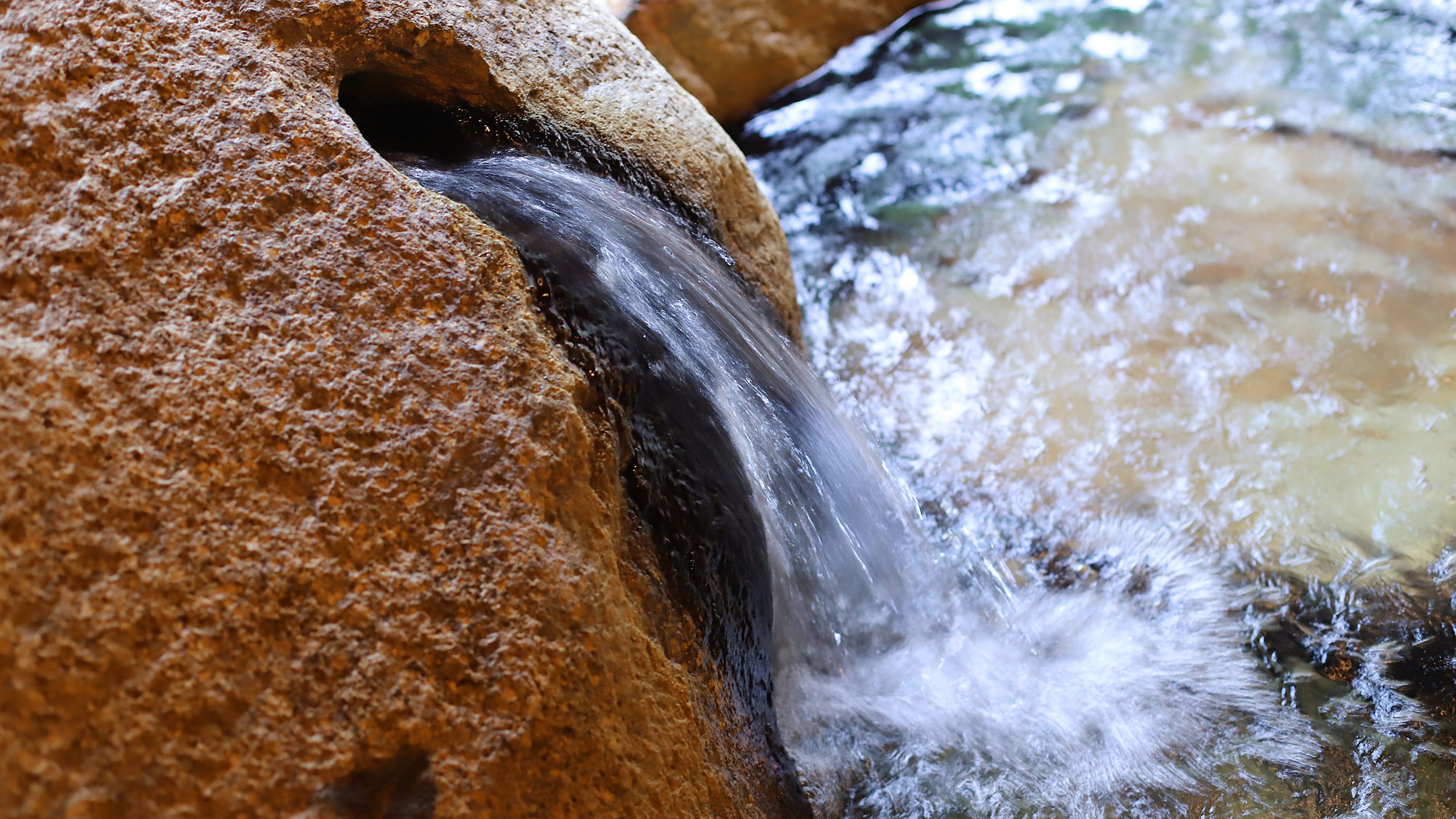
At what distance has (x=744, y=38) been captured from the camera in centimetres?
411

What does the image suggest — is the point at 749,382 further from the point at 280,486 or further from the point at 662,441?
the point at 280,486

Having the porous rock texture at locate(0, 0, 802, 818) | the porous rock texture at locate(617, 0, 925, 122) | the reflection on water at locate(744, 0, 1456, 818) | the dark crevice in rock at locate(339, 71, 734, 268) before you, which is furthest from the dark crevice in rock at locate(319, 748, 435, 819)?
the porous rock texture at locate(617, 0, 925, 122)

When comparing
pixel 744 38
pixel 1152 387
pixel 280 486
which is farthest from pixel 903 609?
pixel 744 38

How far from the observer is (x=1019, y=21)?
15.1 ft

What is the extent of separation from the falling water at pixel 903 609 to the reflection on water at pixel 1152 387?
0.01 m

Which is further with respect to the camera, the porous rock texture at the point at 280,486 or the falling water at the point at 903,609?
the falling water at the point at 903,609

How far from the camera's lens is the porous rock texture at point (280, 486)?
3.93 feet

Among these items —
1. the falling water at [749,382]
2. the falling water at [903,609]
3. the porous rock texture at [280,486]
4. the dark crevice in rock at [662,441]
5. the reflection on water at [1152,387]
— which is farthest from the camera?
the reflection on water at [1152,387]

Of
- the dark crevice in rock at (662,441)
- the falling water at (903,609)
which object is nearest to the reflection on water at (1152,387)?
the falling water at (903,609)

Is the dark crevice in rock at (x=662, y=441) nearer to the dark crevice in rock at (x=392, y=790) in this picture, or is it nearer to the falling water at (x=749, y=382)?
the falling water at (x=749, y=382)

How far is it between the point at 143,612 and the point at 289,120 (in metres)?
0.83

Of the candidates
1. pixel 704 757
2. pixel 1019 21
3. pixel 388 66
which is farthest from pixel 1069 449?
pixel 1019 21

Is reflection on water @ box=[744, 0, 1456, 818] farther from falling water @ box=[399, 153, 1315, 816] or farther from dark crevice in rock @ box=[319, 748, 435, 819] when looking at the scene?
dark crevice in rock @ box=[319, 748, 435, 819]

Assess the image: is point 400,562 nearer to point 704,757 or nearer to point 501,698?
point 501,698
